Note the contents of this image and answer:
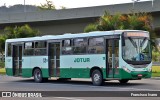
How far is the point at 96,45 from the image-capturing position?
24172 millimetres

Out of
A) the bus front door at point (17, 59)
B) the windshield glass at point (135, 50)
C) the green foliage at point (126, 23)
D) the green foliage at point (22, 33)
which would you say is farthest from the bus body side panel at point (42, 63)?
the green foliage at point (22, 33)

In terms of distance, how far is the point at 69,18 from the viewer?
6228 centimetres

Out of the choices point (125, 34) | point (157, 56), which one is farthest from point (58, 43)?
point (157, 56)

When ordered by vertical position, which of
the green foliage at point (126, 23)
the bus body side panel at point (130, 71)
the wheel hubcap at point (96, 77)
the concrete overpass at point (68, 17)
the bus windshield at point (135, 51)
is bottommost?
the wheel hubcap at point (96, 77)

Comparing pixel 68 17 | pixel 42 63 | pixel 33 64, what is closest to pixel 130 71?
pixel 42 63

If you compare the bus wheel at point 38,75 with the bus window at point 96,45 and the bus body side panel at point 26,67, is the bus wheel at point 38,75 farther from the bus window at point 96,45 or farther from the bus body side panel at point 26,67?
the bus window at point 96,45

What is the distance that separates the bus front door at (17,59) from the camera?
99.1 ft

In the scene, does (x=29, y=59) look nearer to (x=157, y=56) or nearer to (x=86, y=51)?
(x=86, y=51)

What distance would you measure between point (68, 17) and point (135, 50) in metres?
39.7

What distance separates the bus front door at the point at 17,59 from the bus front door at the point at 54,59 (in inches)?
131

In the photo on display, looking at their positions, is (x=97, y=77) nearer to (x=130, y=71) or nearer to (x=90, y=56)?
(x=90, y=56)

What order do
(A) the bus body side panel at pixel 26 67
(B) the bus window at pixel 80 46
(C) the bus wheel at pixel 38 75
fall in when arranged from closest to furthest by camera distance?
1. (B) the bus window at pixel 80 46
2. (C) the bus wheel at pixel 38 75
3. (A) the bus body side panel at pixel 26 67

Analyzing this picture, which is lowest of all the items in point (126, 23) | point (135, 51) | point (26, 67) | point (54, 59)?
point (26, 67)

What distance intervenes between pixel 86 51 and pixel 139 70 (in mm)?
3333
